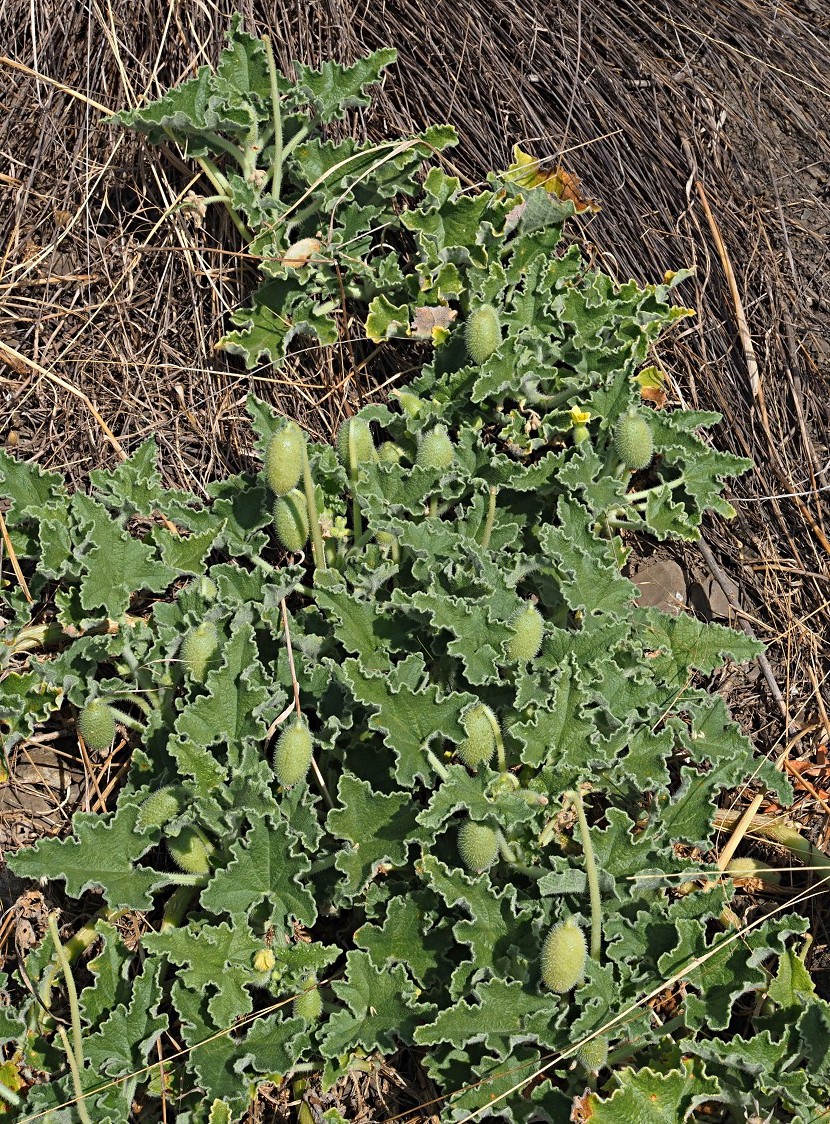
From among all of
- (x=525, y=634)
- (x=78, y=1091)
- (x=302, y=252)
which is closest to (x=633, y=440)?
(x=525, y=634)

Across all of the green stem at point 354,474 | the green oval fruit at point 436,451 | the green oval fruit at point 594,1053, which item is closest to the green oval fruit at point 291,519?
the green stem at point 354,474

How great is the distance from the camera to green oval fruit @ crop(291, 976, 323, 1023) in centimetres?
244

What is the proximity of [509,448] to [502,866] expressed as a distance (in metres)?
1.30

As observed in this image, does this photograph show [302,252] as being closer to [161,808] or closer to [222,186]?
[222,186]

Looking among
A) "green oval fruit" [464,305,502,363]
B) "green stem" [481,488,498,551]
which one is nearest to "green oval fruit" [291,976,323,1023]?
"green stem" [481,488,498,551]

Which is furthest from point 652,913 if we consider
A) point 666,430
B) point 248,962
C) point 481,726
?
point 666,430

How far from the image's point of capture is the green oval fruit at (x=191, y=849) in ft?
8.49

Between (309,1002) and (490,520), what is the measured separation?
129cm

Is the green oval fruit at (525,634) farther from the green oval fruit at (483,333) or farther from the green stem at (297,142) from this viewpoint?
the green stem at (297,142)

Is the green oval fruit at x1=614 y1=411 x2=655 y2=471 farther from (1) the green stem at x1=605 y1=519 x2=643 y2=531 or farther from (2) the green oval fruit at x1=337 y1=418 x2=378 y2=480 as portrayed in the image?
(2) the green oval fruit at x1=337 y1=418 x2=378 y2=480

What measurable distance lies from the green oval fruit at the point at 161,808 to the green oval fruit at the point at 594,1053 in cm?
104

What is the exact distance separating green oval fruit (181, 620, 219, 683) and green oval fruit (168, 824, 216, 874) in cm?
38

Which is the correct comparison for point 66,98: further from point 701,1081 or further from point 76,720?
point 701,1081

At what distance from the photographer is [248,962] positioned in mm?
2459
